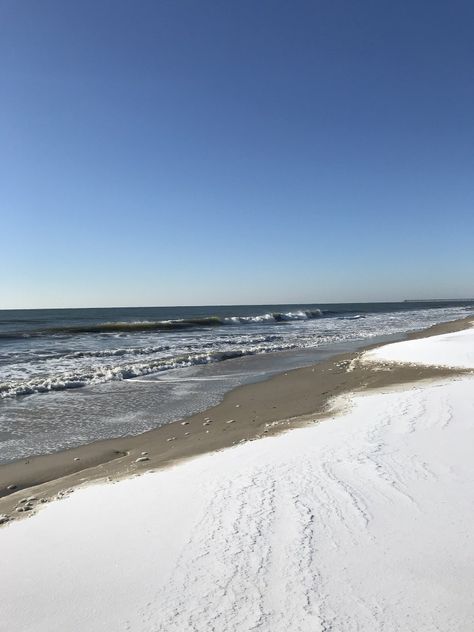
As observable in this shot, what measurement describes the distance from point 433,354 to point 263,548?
14.3 metres

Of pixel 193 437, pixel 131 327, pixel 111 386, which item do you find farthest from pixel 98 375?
pixel 131 327

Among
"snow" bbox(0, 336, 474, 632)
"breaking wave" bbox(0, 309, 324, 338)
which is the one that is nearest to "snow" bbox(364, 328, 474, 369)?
"snow" bbox(0, 336, 474, 632)

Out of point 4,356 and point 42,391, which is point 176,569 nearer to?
point 42,391

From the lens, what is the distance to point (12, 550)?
147 inches

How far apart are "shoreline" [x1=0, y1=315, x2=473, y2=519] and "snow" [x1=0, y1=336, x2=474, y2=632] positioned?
2.83ft

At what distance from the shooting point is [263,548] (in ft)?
11.2

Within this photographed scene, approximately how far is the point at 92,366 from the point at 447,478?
15027 millimetres

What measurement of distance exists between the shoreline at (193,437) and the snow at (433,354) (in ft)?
4.07

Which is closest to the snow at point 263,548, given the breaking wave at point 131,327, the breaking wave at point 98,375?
the breaking wave at point 98,375

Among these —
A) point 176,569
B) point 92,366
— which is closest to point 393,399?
point 176,569

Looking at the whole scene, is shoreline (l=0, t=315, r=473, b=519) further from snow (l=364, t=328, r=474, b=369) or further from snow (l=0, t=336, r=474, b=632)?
snow (l=364, t=328, r=474, b=369)

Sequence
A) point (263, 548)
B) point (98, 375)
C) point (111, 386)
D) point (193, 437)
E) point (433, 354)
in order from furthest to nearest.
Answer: point (433, 354)
point (98, 375)
point (111, 386)
point (193, 437)
point (263, 548)

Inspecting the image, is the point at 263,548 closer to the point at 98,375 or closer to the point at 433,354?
the point at 98,375

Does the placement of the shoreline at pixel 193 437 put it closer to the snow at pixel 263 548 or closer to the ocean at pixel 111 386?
the ocean at pixel 111 386
